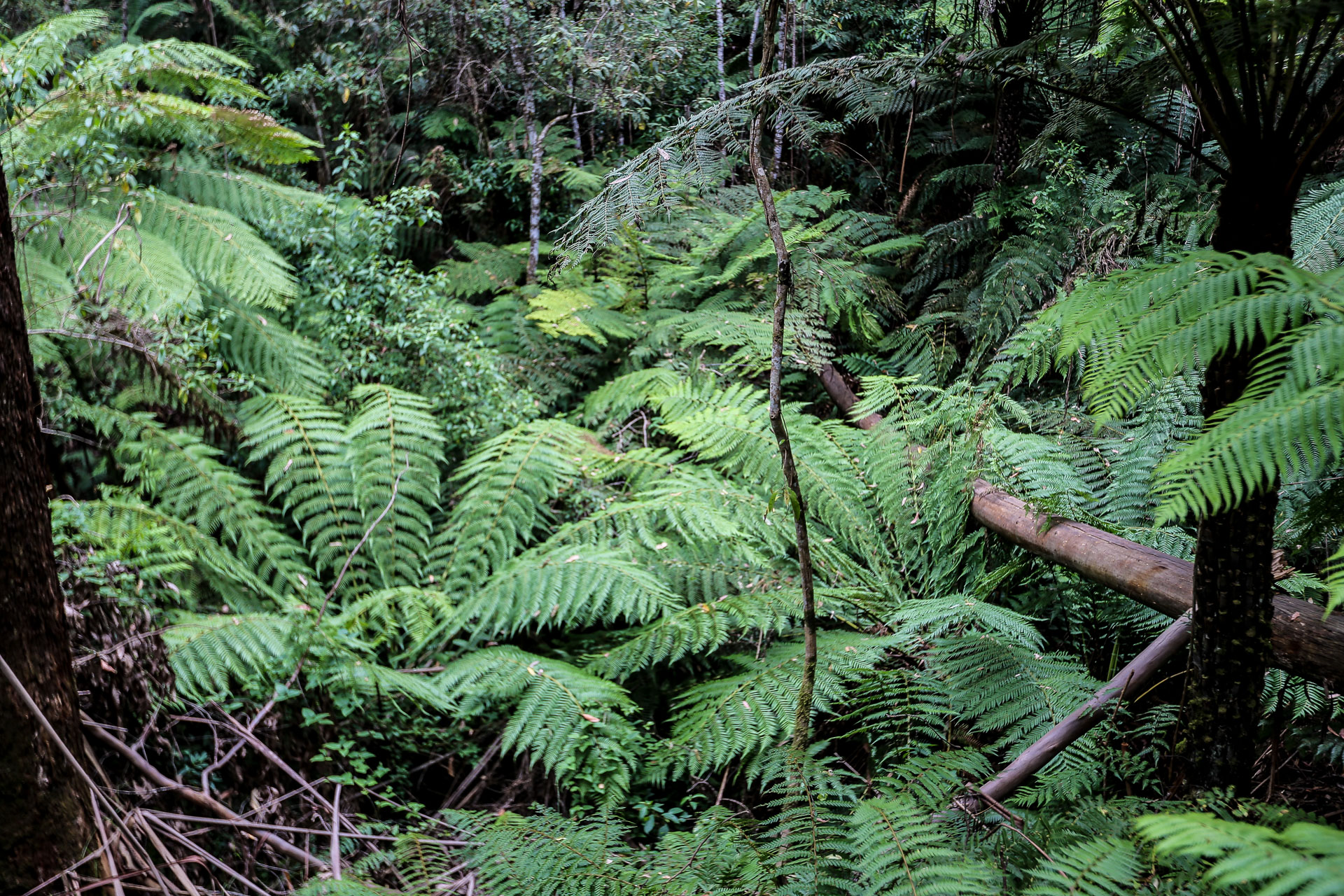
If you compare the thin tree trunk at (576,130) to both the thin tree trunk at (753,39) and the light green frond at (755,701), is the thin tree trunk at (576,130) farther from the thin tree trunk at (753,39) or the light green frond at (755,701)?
the light green frond at (755,701)

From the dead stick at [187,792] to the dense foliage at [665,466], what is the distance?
0.06 meters

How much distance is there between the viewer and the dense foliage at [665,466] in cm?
149

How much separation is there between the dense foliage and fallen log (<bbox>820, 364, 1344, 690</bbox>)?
0.34 feet

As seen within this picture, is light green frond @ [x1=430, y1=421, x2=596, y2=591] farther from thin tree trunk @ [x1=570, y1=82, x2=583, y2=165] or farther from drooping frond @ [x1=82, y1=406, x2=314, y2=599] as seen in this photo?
thin tree trunk @ [x1=570, y1=82, x2=583, y2=165]

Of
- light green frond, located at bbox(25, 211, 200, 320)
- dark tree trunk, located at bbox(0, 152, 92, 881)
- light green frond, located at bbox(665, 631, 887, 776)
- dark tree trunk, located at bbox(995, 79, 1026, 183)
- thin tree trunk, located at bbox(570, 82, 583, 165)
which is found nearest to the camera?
dark tree trunk, located at bbox(0, 152, 92, 881)

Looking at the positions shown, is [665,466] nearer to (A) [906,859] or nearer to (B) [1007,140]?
(A) [906,859]

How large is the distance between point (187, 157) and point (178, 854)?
4.38m

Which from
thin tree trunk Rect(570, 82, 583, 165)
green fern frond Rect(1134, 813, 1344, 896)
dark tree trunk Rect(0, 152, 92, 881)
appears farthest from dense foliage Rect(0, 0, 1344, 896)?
thin tree trunk Rect(570, 82, 583, 165)

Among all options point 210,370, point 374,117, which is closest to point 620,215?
point 210,370

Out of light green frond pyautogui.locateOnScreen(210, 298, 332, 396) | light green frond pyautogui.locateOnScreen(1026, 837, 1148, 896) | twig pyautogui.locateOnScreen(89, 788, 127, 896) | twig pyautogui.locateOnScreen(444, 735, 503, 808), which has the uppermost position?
light green frond pyautogui.locateOnScreen(1026, 837, 1148, 896)

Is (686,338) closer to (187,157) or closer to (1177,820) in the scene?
(187,157)

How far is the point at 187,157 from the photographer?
4.79 metres

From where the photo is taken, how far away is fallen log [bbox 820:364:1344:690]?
1.49m

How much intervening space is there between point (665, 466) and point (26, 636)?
88.9 inches
